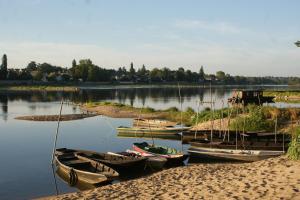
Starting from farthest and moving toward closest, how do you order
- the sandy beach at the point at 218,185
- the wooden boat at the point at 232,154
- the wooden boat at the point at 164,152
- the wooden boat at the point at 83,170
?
the wooden boat at the point at 232,154 < the wooden boat at the point at 164,152 < the wooden boat at the point at 83,170 < the sandy beach at the point at 218,185

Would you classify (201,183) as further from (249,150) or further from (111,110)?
(111,110)

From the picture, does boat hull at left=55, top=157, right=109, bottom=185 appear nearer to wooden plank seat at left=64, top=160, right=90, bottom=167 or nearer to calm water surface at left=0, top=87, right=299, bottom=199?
wooden plank seat at left=64, top=160, right=90, bottom=167

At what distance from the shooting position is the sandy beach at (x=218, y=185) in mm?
16531

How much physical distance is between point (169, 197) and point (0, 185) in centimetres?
1238

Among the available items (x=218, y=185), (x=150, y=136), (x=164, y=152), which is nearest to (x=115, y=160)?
(x=164, y=152)

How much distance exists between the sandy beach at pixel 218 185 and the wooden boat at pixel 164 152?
12.6ft

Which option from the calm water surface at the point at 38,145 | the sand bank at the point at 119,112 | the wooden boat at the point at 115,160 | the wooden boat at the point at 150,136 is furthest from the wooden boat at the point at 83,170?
the sand bank at the point at 119,112

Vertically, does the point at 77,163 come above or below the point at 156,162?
above

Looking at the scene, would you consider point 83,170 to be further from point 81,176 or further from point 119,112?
point 119,112

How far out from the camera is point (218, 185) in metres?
18.6

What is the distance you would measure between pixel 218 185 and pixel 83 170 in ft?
31.3

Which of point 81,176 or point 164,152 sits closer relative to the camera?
point 81,176

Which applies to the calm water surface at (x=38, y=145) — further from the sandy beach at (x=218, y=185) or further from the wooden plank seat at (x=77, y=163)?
the sandy beach at (x=218, y=185)

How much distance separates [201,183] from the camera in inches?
766
